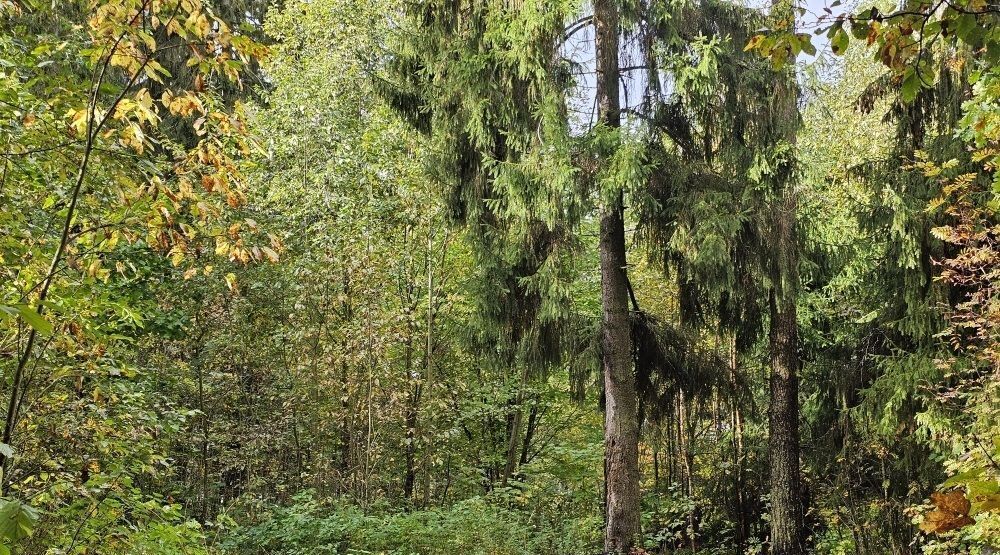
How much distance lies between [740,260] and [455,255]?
209 inches

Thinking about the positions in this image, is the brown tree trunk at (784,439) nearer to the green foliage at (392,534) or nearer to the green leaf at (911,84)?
the green foliage at (392,534)

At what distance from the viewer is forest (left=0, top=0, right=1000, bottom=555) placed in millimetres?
7008

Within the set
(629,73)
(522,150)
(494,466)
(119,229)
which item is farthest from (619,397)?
(494,466)

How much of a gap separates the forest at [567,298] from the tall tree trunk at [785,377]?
0.11 ft

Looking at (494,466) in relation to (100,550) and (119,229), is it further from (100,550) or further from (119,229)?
(119,229)

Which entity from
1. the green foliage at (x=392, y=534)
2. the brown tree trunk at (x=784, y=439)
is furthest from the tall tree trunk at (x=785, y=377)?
the green foliage at (x=392, y=534)

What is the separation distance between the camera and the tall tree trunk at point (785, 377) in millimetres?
7816

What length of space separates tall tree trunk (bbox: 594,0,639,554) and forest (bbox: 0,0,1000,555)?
0.03 meters

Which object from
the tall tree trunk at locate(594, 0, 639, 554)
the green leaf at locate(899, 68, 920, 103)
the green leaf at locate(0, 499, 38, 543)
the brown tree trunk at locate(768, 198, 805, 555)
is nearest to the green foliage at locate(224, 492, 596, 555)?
the tall tree trunk at locate(594, 0, 639, 554)

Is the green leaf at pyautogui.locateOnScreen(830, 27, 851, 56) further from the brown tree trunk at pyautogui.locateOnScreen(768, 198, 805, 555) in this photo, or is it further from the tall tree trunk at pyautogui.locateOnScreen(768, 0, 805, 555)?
the brown tree trunk at pyautogui.locateOnScreen(768, 198, 805, 555)

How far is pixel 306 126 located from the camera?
1088cm

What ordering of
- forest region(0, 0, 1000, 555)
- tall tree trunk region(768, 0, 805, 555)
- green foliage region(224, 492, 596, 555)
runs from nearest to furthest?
forest region(0, 0, 1000, 555) < tall tree trunk region(768, 0, 805, 555) < green foliage region(224, 492, 596, 555)

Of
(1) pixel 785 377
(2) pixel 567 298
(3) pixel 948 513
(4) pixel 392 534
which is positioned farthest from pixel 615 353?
(3) pixel 948 513

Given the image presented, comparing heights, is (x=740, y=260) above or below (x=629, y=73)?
below
